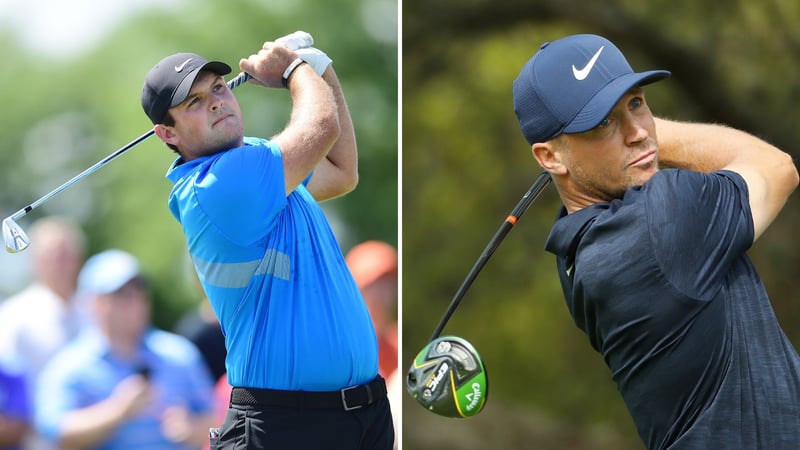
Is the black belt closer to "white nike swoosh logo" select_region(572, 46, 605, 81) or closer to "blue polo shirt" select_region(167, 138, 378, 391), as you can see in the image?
"blue polo shirt" select_region(167, 138, 378, 391)

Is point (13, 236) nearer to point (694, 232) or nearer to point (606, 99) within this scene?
point (606, 99)

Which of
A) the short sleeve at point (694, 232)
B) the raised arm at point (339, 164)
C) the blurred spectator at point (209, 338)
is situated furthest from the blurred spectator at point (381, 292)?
the short sleeve at point (694, 232)

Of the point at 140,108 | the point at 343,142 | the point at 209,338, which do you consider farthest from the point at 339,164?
the point at 140,108

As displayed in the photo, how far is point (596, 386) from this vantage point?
11508 millimetres

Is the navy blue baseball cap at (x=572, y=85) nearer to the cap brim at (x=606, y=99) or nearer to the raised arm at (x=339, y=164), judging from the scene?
the cap brim at (x=606, y=99)

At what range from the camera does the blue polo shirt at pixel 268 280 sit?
13.4 ft

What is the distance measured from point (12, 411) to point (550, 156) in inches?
160

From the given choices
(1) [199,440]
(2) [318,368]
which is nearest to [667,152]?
(2) [318,368]

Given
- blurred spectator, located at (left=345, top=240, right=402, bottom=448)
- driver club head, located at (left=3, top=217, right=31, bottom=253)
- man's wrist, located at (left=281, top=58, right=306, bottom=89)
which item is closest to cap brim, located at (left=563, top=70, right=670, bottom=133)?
man's wrist, located at (left=281, top=58, right=306, bottom=89)

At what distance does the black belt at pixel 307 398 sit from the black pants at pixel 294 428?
0.5 inches

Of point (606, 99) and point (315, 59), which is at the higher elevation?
point (315, 59)

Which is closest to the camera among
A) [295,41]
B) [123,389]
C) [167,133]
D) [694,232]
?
[694,232]

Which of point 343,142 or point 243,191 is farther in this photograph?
point 343,142

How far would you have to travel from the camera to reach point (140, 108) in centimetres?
1389
